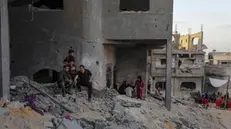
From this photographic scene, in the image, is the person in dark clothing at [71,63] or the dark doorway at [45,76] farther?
the dark doorway at [45,76]

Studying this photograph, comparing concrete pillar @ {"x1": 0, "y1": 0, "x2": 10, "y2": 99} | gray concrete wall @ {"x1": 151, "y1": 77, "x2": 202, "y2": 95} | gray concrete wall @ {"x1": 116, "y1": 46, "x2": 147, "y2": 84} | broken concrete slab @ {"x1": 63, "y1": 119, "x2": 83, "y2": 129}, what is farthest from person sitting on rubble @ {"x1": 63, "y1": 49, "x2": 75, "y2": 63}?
gray concrete wall @ {"x1": 151, "y1": 77, "x2": 202, "y2": 95}

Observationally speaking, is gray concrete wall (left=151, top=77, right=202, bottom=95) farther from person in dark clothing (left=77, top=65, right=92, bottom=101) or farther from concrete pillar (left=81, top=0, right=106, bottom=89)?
person in dark clothing (left=77, top=65, right=92, bottom=101)

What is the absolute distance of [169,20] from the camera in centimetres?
1377

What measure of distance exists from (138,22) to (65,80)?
447 cm

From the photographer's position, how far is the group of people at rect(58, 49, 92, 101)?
1197cm

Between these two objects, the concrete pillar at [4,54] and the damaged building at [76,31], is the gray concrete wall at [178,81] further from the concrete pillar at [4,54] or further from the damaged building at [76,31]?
the concrete pillar at [4,54]

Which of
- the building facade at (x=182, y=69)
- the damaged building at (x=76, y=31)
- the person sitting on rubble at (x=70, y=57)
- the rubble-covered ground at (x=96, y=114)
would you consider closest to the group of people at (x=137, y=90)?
the rubble-covered ground at (x=96, y=114)

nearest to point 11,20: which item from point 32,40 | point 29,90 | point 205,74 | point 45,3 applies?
point 32,40

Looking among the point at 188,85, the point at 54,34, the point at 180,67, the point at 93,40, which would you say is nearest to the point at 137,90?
the point at 93,40

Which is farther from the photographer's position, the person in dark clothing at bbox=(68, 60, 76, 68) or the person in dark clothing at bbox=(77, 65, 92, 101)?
the person in dark clothing at bbox=(68, 60, 76, 68)

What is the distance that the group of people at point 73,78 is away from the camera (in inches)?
471

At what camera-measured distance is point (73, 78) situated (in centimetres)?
1238

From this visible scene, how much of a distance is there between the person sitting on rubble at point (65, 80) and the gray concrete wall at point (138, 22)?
2695 millimetres

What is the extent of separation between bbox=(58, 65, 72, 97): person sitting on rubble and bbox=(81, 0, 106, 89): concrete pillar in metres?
1.27
